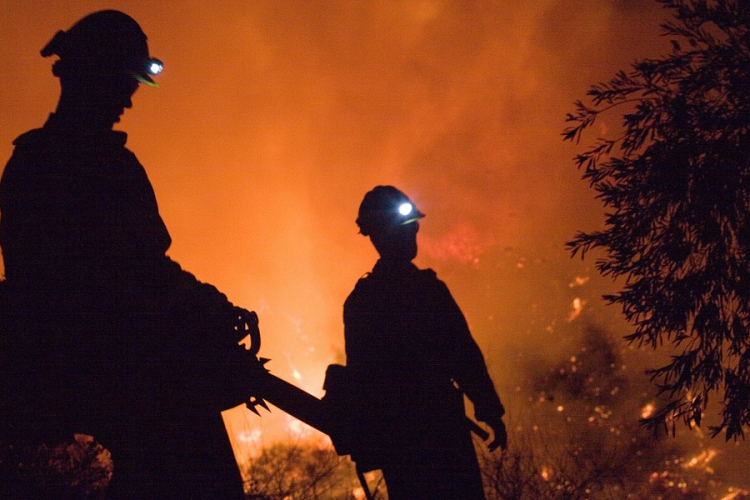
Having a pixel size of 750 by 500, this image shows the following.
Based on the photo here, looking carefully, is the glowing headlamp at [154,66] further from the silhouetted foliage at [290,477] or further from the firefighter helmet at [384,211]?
the silhouetted foliage at [290,477]

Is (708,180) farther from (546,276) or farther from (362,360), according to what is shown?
(546,276)

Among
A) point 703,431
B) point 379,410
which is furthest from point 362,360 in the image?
point 703,431

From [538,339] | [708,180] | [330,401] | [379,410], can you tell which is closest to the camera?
[330,401]

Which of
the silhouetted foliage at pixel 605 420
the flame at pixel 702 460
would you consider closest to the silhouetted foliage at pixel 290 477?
the silhouetted foliage at pixel 605 420

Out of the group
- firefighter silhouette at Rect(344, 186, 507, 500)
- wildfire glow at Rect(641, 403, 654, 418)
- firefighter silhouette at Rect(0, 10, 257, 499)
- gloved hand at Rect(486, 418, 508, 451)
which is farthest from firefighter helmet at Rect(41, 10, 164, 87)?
wildfire glow at Rect(641, 403, 654, 418)

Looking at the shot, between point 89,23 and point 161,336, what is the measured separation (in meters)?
1.49

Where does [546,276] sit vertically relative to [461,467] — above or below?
above

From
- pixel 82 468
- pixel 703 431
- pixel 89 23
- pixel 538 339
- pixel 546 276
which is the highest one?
pixel 546 276

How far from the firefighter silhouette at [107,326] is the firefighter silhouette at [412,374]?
3.56 feet

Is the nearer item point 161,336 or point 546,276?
point 161,336

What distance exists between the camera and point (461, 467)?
3719 mm

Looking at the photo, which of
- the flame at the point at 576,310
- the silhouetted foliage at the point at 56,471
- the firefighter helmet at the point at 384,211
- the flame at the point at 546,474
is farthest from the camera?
the flame at the point at 576,310

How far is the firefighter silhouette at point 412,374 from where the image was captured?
Result: 11.5 feet

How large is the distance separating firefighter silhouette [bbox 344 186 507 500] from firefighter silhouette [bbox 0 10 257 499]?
3.56 feet
